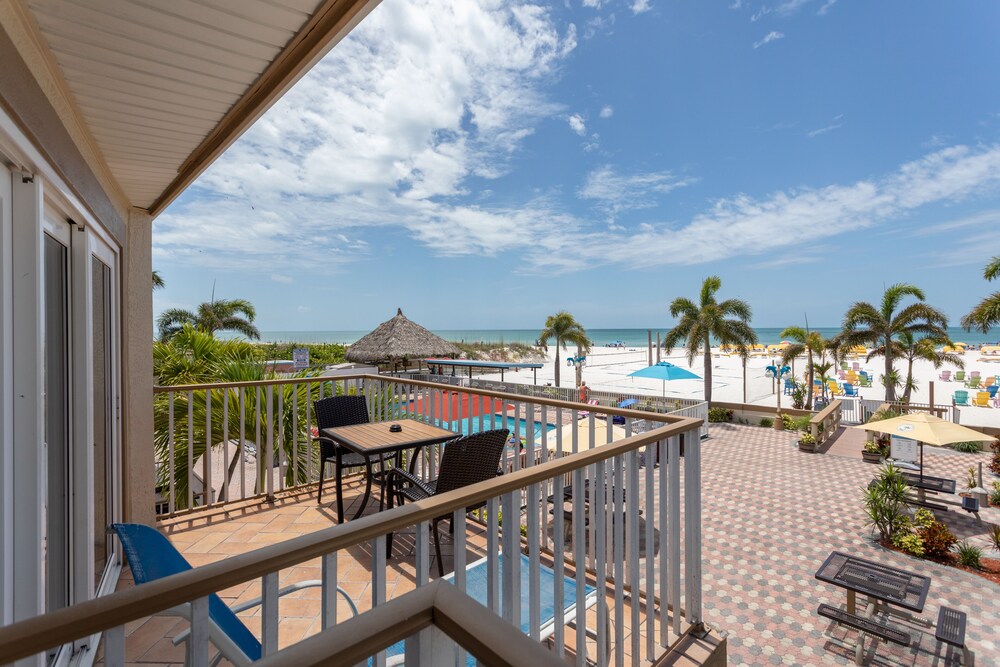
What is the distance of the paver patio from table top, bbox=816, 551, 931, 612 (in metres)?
0.49

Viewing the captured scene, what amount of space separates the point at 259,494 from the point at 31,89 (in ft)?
11.9

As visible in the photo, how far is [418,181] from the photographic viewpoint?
2395cm

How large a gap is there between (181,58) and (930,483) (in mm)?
12800

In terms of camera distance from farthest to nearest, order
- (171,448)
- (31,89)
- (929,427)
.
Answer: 1. (929,427)
2. (171,448)
3. (31,89)

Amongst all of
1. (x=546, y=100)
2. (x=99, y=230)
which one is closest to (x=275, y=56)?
(x=99, y=230)

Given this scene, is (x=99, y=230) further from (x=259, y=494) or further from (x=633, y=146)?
(x=633, y=146)

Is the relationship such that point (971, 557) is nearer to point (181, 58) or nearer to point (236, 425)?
point (236, 425)

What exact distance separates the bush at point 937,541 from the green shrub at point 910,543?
72 mm

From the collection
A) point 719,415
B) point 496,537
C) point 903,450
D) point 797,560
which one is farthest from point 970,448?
point 496,537

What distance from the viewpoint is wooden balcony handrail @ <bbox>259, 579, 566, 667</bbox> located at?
612 millimetres

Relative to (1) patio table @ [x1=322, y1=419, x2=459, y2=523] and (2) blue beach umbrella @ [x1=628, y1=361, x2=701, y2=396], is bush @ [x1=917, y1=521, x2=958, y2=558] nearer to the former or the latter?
(2) blue beach umbrella @ [x1=628, y1=361, x2=701, y2=396]

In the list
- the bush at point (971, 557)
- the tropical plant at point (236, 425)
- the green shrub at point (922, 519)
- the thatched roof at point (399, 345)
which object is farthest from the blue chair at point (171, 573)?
the thatched roof at point (399, 345)

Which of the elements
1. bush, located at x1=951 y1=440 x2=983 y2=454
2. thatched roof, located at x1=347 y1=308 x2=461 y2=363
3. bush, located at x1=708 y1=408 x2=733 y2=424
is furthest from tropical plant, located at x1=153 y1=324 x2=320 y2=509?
bush, located at x1=951 y1=440 x2=983 y2=454

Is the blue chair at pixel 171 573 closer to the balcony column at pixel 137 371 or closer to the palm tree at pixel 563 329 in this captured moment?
the balcony column at pixel 137 371
